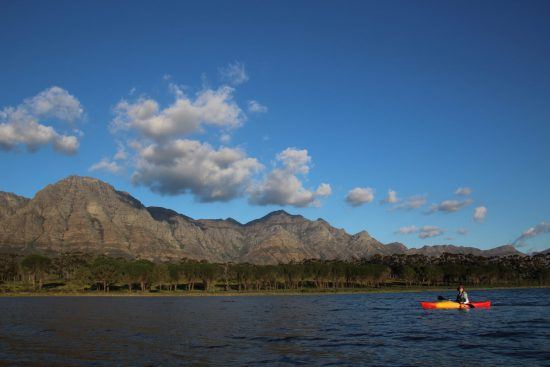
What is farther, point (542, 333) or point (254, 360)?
point (542, 333)

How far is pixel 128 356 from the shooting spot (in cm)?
4038

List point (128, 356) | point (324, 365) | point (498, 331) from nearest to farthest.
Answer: point (324, 365) < point (128, 356) < point (498, 331)

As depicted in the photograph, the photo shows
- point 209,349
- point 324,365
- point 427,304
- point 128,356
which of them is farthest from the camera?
point 427,304

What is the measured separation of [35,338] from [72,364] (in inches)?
766

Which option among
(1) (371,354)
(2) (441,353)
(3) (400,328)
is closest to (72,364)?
(1) (371,354)

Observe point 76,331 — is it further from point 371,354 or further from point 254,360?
point 371,354

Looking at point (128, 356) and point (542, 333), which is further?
point (542, 333)

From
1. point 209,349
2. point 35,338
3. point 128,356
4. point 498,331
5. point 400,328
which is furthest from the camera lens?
point 400,328

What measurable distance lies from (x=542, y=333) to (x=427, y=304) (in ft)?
138

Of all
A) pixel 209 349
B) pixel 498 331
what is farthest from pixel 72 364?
pixel 498 331

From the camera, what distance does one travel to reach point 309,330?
2384 inches

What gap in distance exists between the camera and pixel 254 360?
38.2 meters

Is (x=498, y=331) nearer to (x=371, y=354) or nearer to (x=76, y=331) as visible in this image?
(x=371, y=354)

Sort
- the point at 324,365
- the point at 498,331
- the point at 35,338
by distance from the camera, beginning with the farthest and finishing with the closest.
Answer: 1. the point at 498,331
2. the point at 35,338
3. the point at 324,365
